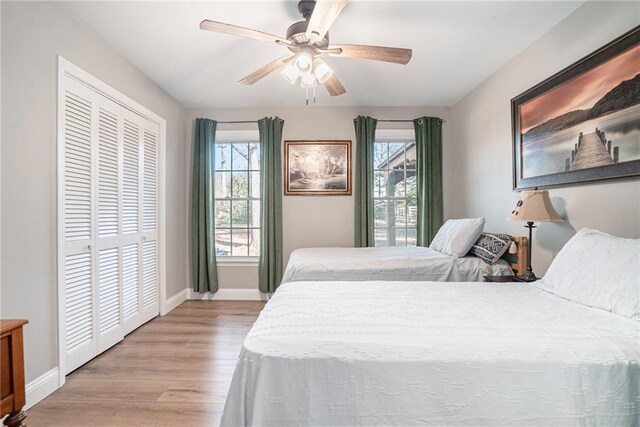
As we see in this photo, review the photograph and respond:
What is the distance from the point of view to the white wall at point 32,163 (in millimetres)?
1751

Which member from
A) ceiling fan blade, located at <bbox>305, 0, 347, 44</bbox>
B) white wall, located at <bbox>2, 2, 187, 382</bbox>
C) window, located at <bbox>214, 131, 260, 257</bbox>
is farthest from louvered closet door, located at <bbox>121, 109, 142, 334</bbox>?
ceiling fan blade, located at <bbox>305, 0, 347, 44</bbox>

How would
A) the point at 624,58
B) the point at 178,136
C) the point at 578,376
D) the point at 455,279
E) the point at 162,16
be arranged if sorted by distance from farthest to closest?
the point at 178,136, the point at 455,279, the point at 162,16, the point at 624,58, the point at 578,376

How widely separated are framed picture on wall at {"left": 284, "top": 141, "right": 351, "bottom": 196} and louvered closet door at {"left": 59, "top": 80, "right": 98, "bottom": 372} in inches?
85.4

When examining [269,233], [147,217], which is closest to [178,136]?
[147,217]

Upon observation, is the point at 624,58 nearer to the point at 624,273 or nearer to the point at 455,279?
the point at 624,273

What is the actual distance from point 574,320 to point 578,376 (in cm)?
33

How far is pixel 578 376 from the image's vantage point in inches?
40.2

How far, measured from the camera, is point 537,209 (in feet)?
6.95

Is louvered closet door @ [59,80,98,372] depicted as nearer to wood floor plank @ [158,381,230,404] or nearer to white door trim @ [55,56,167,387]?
white door trim @ [55,56,167,387]

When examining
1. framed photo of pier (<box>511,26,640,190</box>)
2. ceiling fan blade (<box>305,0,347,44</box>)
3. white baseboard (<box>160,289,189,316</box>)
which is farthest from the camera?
white baseboard (<box>160,289,189,316</box>)

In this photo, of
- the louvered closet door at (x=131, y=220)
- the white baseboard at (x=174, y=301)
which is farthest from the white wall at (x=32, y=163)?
the white baseboard at (x=174, y=301)

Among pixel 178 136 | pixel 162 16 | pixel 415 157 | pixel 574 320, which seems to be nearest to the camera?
pixel 574 320

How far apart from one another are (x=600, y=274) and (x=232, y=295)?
380 centimetres

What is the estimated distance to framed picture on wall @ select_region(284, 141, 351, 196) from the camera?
4070 millimetres
